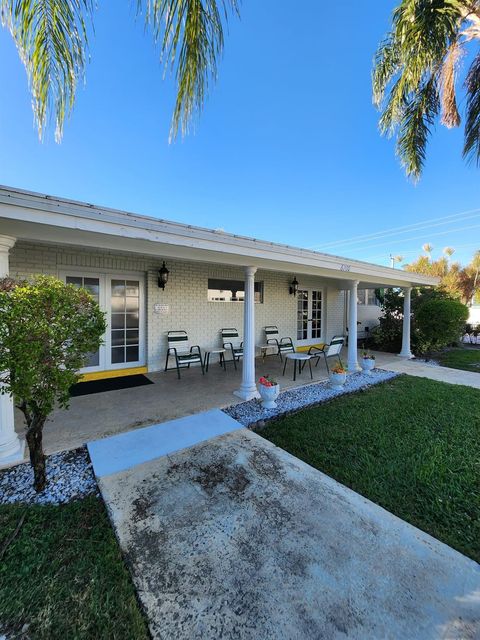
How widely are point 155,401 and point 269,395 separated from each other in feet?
6.01

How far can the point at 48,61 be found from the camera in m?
2.53

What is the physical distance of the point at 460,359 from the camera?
8547mm

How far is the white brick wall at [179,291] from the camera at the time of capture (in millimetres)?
5004

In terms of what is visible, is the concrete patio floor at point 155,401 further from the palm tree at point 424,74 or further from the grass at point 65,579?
the palm tree at point 424,74

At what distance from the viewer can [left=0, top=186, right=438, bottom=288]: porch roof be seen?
8.24ft

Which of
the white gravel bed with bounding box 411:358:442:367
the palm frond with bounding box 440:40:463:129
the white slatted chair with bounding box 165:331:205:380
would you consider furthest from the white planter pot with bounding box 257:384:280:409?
the palm frond with bounding box 440:40:463:129

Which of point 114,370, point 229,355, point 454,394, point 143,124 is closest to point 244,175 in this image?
point 143,124

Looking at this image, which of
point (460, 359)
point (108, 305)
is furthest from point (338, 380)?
point (460, 359)

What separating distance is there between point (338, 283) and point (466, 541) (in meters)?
8.86

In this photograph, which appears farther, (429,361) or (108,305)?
(429,361)

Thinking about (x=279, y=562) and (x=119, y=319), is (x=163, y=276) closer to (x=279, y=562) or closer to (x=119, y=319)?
(x=119, y=319)

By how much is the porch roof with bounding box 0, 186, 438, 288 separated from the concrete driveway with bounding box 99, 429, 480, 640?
246cm

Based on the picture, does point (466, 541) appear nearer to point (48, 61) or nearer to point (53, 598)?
point (53, 598)

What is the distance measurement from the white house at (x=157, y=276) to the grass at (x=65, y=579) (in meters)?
1.27
